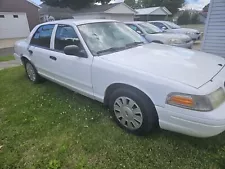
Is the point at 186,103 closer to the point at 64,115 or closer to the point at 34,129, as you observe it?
the point at 64,115

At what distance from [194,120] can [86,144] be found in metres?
1.47

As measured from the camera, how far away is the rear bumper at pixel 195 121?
1.84m

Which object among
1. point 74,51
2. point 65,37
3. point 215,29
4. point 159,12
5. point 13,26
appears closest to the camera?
point 74,51

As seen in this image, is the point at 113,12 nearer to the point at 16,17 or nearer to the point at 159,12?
the point at 16,17

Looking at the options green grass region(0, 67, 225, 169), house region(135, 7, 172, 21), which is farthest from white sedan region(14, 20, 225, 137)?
house region(135, 7, 172, 21)

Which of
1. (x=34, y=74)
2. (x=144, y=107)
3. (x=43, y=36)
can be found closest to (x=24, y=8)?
(x=34, y=74)

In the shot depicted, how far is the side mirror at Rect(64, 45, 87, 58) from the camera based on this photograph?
272 cm

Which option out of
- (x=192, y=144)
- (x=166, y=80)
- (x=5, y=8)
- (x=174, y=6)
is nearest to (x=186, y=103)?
(x=166, y=80)

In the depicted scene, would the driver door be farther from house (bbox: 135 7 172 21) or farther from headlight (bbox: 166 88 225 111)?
house (bbox: 135 7 172 21)

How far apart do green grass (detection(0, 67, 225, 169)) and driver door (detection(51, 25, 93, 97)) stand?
0.52 meters

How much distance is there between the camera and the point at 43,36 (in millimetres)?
3898

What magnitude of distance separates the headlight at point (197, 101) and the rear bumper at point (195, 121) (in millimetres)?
49

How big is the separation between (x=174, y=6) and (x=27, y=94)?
154 feet

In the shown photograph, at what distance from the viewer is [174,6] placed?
43.1 meters
